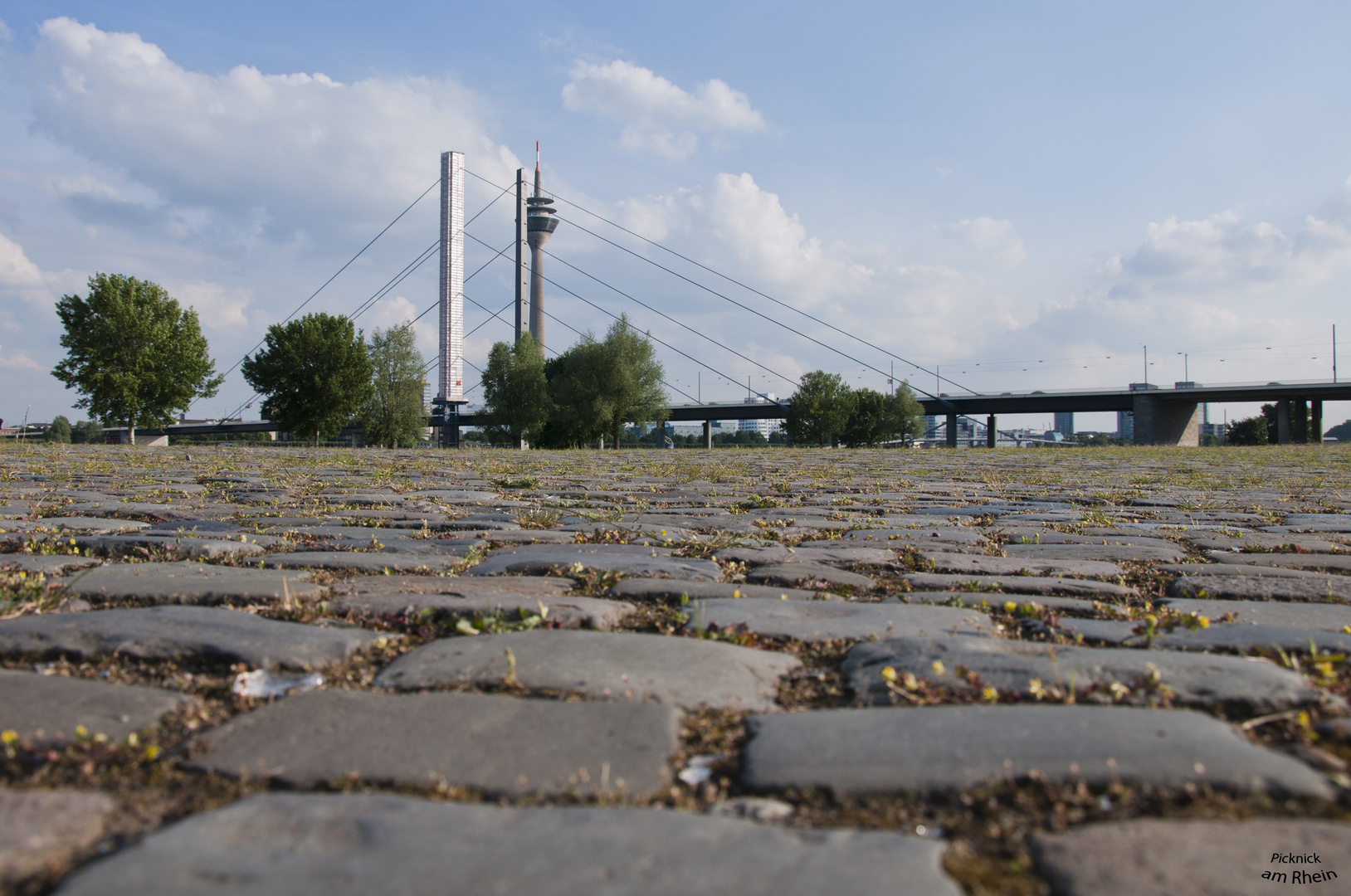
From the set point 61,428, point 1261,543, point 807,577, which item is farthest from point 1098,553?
point 61,428

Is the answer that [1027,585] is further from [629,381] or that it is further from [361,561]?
[629,381]

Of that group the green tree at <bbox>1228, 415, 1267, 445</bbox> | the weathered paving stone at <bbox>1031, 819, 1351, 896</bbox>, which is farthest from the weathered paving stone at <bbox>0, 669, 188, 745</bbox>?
the green tree at <bbox>1228, 415, 1267, 445</bbox>

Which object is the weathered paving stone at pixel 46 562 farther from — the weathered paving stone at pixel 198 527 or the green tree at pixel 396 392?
the green tree at pixel 396 392

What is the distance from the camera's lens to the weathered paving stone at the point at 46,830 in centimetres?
90

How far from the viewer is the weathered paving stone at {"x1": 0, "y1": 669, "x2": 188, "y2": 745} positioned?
1.28 meters

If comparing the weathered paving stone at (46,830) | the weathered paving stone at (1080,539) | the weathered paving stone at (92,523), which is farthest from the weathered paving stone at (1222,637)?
the weathered paving stone at (92,523)

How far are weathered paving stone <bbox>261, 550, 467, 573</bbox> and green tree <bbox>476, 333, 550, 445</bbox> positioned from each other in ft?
130

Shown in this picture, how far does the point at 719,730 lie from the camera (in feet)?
4.44

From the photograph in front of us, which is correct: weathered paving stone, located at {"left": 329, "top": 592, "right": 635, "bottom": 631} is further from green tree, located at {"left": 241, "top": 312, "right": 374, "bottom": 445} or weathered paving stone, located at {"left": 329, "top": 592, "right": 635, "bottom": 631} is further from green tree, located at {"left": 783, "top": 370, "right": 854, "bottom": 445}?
green tree, located at {"left": 783, "top": 370, "right": 854, "bottom": 445}

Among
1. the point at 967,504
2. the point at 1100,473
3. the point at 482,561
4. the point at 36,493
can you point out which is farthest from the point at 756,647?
the point at 1100,473

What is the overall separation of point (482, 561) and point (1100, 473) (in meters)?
9.03

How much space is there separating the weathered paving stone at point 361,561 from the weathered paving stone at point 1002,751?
184 cm

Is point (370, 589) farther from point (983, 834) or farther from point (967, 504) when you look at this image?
point (967, 504)

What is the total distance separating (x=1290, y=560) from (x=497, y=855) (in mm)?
3481
